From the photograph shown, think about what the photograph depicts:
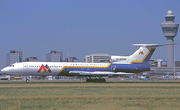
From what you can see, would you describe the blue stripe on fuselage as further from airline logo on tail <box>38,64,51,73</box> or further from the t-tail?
airline logo on tail <box>38,64,51,73</box>

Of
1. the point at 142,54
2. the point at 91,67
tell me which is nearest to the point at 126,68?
the point at 142,54

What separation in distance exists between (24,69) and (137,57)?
22.5 meters

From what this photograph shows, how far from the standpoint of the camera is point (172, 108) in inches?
741

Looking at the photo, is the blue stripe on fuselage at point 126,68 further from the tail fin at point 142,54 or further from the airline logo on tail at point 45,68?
the airline logo on tail at point 45,68

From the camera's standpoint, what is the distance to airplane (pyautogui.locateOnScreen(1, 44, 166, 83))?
2151 inches

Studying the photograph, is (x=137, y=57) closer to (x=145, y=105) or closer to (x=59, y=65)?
(x=59, y=65)

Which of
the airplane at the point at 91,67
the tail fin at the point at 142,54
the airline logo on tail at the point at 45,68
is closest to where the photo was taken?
the airplane at the point at 91,67

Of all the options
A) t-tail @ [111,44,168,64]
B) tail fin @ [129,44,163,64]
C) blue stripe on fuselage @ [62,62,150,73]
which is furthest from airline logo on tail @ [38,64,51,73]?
tail fin @ [129,44,163,64]

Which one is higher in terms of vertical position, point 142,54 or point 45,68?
point 142,54

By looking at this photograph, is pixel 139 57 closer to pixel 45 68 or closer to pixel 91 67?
pixel 91 67

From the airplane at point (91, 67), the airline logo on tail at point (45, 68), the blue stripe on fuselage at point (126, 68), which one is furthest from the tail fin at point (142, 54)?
the airline logo on tail at point (45, 68)

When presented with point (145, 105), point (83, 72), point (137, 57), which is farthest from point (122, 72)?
point (145, 105)

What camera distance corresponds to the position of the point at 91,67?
5794 centimetres

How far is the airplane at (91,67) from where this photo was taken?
54625 millimetres
